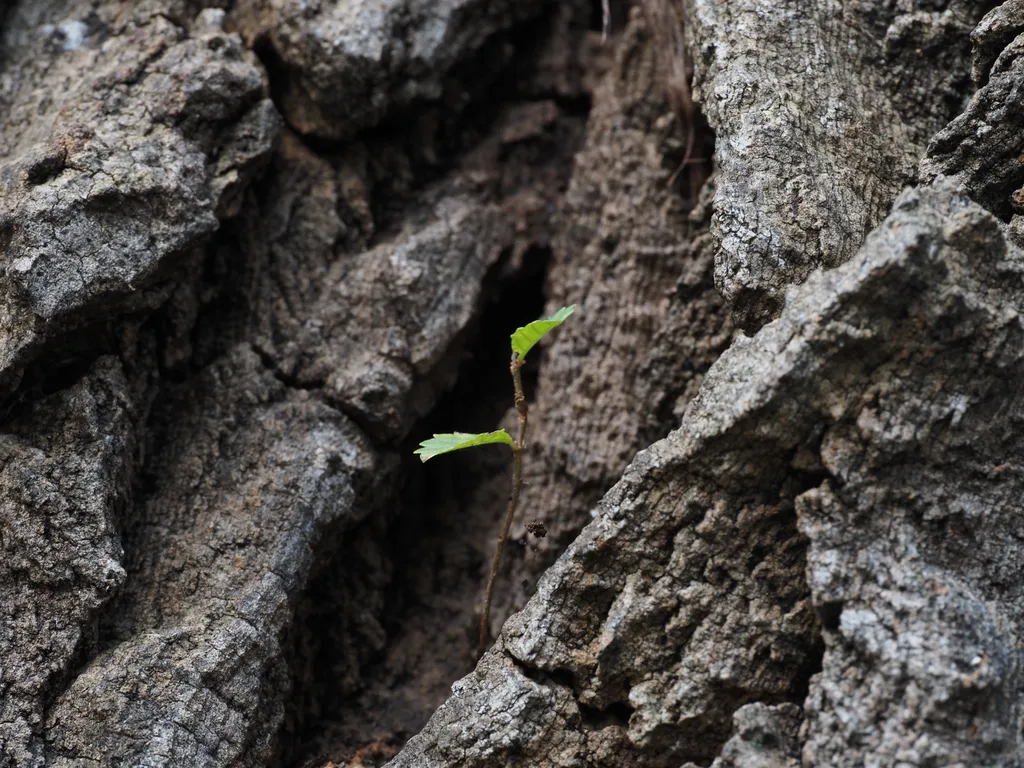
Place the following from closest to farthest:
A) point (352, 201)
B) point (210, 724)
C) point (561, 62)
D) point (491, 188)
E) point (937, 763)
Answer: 1. point (937, 763)
2. point (210, 724)
3. point (352, 201)
4. point (491, 188)
5. point (561, 62)

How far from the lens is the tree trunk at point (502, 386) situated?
2068 millimetres

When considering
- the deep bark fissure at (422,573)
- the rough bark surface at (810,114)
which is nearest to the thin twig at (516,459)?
the deep bark fissure at (422,573)

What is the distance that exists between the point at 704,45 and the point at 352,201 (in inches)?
48.3

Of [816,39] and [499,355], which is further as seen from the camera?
[499,355]

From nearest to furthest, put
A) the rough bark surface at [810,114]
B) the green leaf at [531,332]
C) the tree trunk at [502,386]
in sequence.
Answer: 1. the tree trunk at [502,386]
2. the green leaf at [531,332]
3. the rough bark surface at [810,114]

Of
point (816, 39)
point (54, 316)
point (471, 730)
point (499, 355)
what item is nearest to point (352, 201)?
point (499, 355)

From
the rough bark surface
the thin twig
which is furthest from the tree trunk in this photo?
the thin twig

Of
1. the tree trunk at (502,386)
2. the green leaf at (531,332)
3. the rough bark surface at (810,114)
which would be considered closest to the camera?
the tree trunk at (502,386)

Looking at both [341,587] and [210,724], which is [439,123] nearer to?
[341,587]

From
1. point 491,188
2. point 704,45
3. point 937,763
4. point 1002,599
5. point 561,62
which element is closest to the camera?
point 937,763

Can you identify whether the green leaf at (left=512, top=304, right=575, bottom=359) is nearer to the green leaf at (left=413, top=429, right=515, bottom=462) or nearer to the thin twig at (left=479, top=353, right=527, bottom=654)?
the thin twig at (left=479, top=353, right=527, bottom=654)

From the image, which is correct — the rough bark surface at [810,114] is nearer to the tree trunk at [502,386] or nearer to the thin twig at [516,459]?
the tree trunk at [502,386]

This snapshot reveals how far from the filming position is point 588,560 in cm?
230

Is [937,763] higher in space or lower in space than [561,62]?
lower
